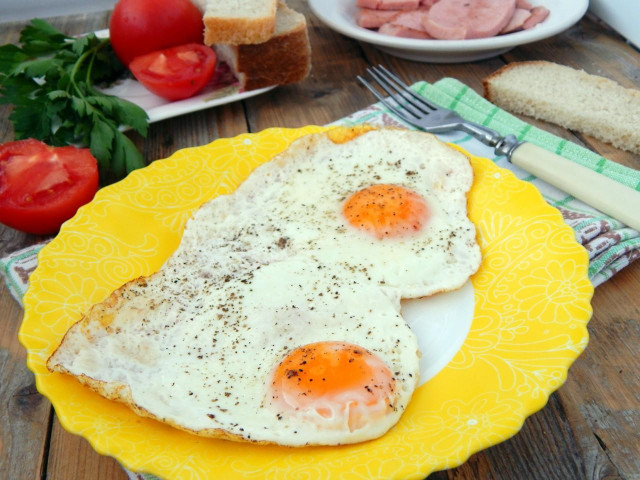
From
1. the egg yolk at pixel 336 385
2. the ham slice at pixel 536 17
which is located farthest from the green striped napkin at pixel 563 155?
the egg yolk at pixel 336 385

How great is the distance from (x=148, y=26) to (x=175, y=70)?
0.33 m

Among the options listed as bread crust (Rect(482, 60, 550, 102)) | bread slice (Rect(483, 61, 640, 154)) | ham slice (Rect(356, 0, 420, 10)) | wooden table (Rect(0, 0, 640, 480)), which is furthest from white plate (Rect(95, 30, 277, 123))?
bread slice (Rect(483, 61, 640, 154))

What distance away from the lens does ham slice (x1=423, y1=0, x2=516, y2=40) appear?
3217 millimetres

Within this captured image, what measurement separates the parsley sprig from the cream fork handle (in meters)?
1.58

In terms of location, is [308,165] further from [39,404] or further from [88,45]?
[88,45]

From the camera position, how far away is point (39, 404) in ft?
5.84

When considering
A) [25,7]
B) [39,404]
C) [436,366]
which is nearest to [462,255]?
[436,366]

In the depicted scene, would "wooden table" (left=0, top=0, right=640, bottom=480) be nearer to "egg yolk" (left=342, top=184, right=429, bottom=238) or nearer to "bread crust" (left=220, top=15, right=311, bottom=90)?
"bread crust" (left=220, top=15, right=311, bottom=90)

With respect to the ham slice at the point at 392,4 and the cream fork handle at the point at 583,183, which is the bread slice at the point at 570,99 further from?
the ham slice at the point at 392,4

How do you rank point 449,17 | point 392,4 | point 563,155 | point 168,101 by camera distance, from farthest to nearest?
point 392,4 < point 449,17 < point 168,101 < point 563,155

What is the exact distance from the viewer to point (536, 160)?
2.34 m

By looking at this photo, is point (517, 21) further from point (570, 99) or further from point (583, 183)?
point (583, 183)

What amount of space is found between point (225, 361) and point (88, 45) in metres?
2.17

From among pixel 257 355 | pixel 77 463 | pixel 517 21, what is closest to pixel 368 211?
pixel 257 355
